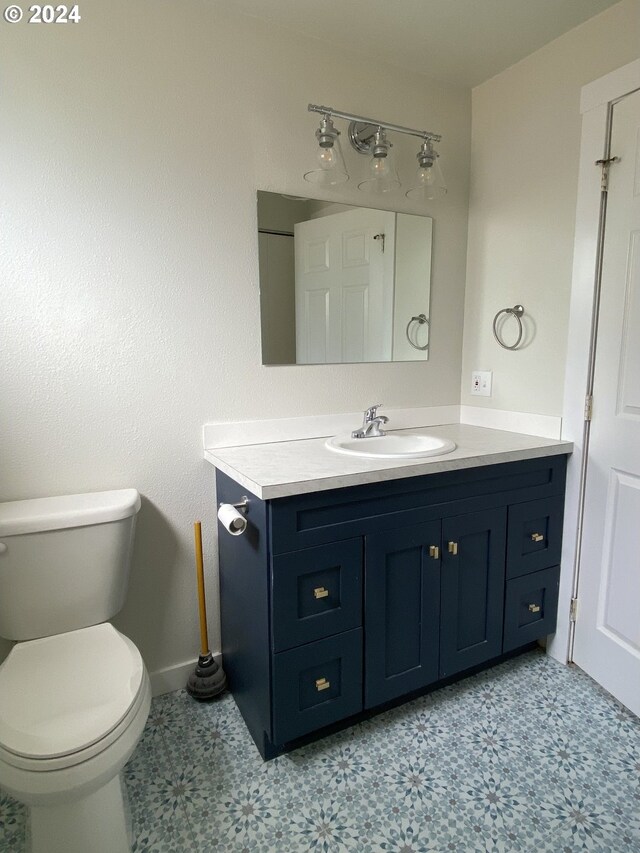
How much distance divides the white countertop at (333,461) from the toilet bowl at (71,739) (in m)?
0.59

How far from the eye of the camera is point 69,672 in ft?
3.99

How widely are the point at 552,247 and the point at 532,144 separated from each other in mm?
421

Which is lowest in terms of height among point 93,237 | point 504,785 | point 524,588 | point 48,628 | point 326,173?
point 504,785

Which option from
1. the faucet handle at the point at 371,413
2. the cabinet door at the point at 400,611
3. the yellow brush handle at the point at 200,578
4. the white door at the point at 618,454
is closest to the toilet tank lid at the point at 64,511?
the yellow brush handle at the point at 200,578

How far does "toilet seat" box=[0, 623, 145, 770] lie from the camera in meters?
0.98

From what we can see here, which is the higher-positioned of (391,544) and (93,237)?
(93,237)

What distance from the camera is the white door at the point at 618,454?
1.52m

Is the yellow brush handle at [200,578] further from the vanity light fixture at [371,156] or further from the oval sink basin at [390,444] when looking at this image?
the vanity light fixture at [371,156]

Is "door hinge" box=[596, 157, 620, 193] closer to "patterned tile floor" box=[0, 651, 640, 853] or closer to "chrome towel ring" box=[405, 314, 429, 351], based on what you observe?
"chrome towel ring" box=[405, 314, 429, 351]

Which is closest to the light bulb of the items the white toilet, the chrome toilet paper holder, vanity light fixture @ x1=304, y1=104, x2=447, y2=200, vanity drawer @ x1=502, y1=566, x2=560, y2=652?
vanity light fixture @ x1=304, y1=104, x2=447, y2=200

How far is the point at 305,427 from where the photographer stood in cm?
187

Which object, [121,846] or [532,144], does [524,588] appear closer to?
[121,846]

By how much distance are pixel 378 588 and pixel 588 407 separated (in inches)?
39.4

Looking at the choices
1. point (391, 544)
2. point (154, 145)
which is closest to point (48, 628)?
point (391, 544)
